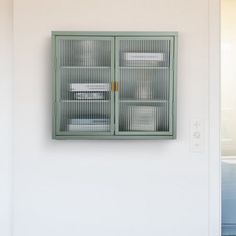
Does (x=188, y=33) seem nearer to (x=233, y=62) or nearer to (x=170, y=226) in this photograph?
(x=233, y=62)

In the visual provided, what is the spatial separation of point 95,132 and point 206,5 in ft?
4.33

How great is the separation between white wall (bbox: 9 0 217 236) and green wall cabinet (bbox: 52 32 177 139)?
0.51 feet

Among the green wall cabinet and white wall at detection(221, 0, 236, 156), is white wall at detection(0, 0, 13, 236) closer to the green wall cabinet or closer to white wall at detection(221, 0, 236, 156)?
the green wall cabinet

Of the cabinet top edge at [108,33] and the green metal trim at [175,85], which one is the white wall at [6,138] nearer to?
the cabinet top edge at [108,33]

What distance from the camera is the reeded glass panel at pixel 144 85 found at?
2.78m

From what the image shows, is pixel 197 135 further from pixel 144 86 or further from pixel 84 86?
pixel 84 86

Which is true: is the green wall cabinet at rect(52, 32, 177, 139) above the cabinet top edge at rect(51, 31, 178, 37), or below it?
below

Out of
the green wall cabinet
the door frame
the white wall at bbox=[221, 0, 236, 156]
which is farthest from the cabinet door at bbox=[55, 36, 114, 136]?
the white wall at bbox=[221, 0, 236, 156]

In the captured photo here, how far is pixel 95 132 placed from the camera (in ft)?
9.07

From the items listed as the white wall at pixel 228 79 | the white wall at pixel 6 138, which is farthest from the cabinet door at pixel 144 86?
the white wall at pixel 6 138

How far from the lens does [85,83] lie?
280 cm

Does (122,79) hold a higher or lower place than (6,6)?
lower

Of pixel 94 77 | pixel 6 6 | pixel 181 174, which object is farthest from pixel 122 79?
pixel 6 6

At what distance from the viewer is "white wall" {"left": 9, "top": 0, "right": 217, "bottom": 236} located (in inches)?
113
